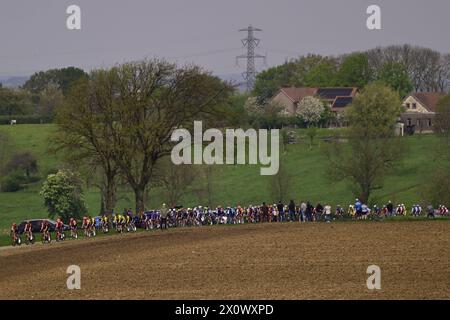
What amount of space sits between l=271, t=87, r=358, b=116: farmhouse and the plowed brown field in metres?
105

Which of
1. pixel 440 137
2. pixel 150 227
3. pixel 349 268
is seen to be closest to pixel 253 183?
pixel 440 137

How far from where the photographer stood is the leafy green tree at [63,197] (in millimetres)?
76938

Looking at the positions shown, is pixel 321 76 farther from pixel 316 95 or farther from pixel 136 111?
pixel 136 111

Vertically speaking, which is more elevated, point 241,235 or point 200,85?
point 200,85

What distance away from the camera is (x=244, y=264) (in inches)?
1480

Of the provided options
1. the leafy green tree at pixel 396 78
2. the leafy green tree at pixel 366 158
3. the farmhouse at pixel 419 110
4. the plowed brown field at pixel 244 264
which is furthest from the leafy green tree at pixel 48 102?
the plowed brown field at pixel 244 264

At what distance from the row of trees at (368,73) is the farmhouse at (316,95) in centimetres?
413

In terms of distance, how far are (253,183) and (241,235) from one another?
151 feet

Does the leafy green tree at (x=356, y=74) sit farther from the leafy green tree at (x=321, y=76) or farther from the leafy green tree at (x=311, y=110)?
the leafy green tree at (x=311, y=110)

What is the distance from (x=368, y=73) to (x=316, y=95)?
2055cm

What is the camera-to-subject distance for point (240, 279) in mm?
33000

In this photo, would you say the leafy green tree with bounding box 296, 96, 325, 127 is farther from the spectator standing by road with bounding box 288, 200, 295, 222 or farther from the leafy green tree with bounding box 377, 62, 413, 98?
the spectator standing by road with bounding box 288, 200, 295, 222
